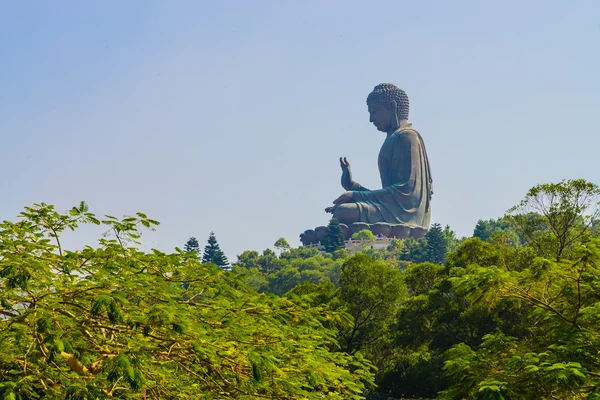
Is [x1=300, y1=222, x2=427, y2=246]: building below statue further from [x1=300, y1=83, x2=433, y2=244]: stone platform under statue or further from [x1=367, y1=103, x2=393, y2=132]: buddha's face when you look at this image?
[x1=367, y1=103, x2=393, y2=132]: buddha's face

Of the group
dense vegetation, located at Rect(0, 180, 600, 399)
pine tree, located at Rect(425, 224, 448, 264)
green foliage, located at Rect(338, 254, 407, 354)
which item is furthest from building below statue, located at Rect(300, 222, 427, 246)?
dense vegetation, located at Rect(0, 180, 600, 399)

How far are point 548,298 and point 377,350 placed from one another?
13.2 m

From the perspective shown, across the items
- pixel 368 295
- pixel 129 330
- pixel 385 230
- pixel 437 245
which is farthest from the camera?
pixel 385 230

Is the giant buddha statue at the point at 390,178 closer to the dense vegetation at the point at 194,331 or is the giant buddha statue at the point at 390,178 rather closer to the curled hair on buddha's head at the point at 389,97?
the curled hair on buddha's head at the point at 389,97

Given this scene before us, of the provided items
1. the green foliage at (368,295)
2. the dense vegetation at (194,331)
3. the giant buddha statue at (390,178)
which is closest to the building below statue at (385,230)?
the giant buddha statue at (390,178)

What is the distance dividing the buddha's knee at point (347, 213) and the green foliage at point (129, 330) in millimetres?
55159

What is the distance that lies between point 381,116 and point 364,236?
9.25m

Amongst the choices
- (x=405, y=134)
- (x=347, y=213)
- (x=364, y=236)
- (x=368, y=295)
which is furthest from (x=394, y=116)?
(x=368, y=295)

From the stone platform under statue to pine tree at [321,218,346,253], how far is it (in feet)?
1.71

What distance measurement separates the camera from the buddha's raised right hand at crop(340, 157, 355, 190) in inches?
2496

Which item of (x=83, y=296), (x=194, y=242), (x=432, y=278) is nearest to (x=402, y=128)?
(x=194, y=242)

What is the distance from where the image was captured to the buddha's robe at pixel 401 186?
205 ft

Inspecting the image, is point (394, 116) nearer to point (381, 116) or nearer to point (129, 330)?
point (381, 116)

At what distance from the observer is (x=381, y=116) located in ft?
211
